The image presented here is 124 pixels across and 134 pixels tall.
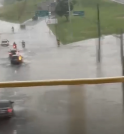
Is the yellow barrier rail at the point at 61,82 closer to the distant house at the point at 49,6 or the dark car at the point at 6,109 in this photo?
the dark car at the point at 6,109

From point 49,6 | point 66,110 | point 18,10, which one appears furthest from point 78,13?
point 66,110

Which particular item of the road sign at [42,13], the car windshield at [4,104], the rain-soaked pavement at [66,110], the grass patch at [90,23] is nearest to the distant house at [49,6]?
the road sign at [42,13]

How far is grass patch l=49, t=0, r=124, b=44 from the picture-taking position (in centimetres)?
238

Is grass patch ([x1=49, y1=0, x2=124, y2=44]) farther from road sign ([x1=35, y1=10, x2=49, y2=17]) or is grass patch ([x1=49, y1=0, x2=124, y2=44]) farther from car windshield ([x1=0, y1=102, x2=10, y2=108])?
car windshield ([x1=0, y1=102, x2=10, y2=108])

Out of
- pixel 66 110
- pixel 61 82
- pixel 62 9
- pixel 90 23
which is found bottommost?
pixel 66 110

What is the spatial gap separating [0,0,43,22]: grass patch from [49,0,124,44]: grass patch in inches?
9.5

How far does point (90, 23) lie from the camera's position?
2.47 metres

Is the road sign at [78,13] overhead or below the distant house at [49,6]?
below

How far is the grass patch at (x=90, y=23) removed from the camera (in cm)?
238

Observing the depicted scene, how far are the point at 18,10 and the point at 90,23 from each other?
0.68m

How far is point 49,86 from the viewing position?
53.8 inches

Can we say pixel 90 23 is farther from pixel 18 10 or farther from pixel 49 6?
pixel 18 10

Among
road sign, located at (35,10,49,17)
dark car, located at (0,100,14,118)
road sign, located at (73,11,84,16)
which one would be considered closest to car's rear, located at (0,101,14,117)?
dark car, located at (0,100,14,118)

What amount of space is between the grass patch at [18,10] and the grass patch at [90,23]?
0.79ft
